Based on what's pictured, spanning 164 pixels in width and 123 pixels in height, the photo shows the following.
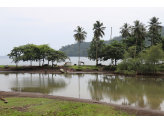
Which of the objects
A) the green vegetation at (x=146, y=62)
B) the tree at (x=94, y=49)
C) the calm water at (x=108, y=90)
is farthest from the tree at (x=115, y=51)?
the calm water at (x=108, y=90)

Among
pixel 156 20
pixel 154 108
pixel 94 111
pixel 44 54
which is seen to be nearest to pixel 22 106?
pixel 94 111

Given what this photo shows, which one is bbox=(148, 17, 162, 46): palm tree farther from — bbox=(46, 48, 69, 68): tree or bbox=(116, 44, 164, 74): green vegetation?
bbox=(46, 48, 69, 68): tree

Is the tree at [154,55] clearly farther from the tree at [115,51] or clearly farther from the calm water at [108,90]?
the tree at [115,51]

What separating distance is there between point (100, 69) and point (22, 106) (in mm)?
34404

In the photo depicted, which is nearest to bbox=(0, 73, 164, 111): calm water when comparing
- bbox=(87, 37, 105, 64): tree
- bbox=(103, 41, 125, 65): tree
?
bbox=(103, 41, 125, 65): tree

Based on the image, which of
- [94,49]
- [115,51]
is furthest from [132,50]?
[94,49]

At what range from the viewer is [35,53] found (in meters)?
47.0

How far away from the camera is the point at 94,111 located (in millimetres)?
10703

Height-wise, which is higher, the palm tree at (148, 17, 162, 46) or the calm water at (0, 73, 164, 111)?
the palm tree at (148, 17, 162, 46)

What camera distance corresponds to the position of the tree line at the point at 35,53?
46312mm

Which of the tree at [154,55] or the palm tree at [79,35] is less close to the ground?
the palm tree at [79,35]

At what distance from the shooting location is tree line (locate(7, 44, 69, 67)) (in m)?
46.3

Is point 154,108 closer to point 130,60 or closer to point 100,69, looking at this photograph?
point 130,60

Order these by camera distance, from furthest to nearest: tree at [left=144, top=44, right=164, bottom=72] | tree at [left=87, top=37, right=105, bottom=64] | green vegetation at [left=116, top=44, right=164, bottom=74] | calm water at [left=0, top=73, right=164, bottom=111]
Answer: tree at [left=87, top=37, right=105, bottom=64]
green vegetation at [left=116, top=44, right=164, bottom=74]
tree at [left=144, top=44, right=164, bottom=72]
calm water at [left=0, top=73, right=164, bottom=111]
